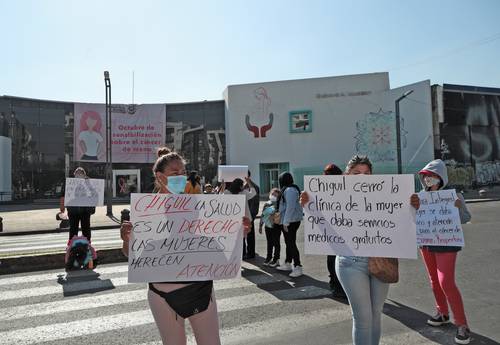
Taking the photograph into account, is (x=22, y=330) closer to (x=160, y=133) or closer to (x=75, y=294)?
(x=75, y=294)

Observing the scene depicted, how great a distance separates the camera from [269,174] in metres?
41.3

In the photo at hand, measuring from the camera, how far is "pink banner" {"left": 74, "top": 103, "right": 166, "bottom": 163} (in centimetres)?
4347

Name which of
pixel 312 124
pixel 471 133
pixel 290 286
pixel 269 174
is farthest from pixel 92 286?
pixel 471 133

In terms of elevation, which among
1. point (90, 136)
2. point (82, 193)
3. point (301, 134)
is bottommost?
point (82, 193)

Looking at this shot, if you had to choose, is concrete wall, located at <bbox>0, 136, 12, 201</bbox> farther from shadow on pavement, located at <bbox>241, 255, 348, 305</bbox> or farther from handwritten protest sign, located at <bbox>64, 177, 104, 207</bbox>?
shadow on pavement, located at <bbox>241, 255, 348, 305</bbox>

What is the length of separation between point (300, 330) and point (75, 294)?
143 inches

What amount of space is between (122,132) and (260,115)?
15.6 metres

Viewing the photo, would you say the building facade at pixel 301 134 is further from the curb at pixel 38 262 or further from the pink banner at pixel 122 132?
the curb at pixel 38 262

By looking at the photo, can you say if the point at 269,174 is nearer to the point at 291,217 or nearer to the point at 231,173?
the point at 231,173

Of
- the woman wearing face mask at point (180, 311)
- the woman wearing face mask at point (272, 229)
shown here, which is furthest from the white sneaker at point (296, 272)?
the woman wearing face mask at point (180, 311)

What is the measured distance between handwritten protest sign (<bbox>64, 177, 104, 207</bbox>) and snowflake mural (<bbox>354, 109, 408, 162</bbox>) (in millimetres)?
33320

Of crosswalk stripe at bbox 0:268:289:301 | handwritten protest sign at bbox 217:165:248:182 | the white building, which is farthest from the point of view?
the white building

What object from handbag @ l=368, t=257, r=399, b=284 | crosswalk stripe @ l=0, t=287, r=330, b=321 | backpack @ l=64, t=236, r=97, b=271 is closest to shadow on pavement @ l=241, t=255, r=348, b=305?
crosswalk stripe @ l=0, t=287, r=330, b=321

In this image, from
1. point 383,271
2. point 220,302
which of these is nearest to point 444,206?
point 383,271
